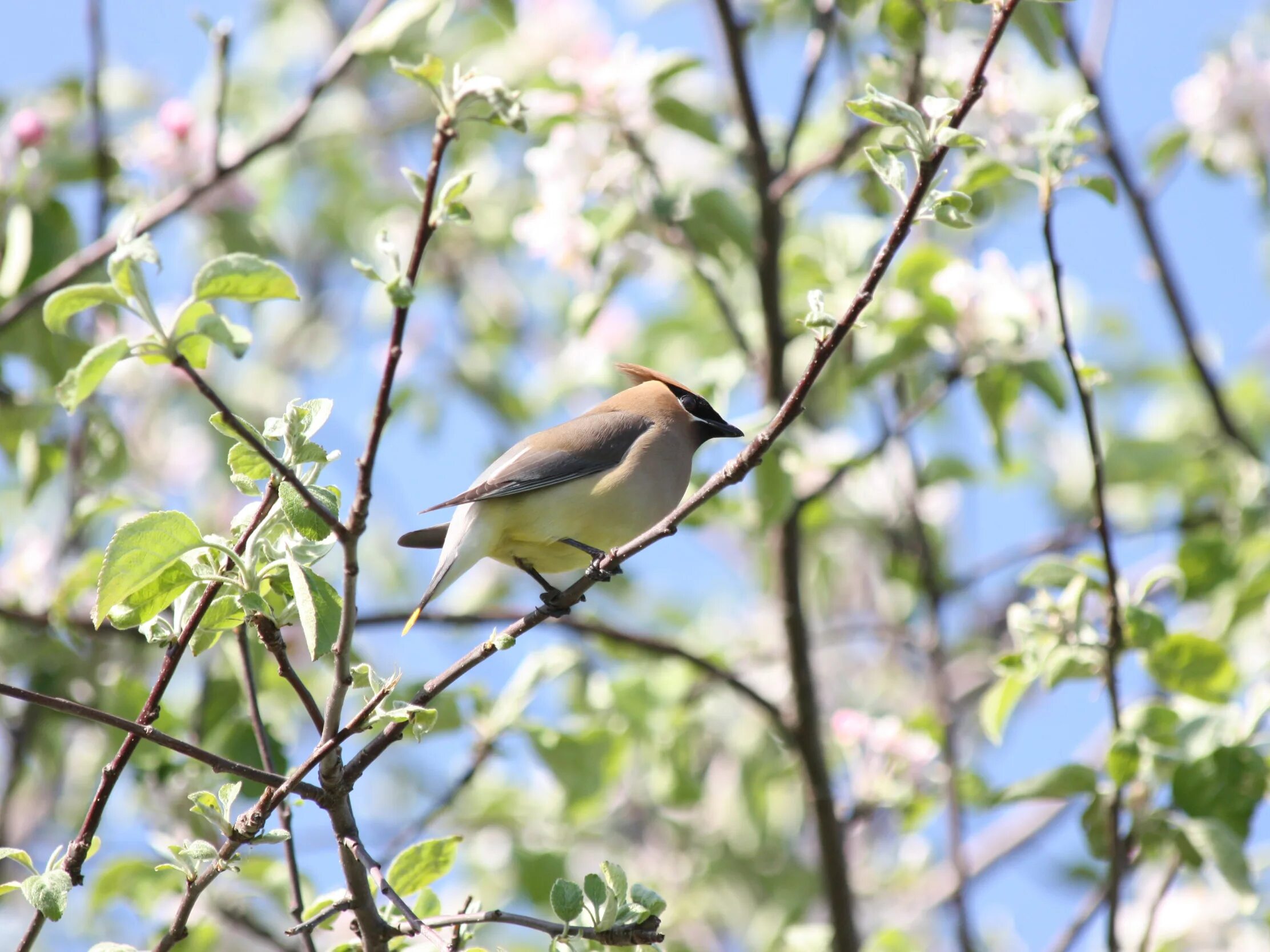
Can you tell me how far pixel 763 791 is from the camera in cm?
546

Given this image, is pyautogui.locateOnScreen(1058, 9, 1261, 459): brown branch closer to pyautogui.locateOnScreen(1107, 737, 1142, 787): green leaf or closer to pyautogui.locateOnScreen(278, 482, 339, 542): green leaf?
pyautogui.locateOnScreen(1107, 737, 1142, 787): green leaf

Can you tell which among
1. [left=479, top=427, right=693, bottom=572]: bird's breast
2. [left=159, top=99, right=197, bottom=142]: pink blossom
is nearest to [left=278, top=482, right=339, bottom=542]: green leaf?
[left=479, top=427, right=693, bottom=572]: bird's breast

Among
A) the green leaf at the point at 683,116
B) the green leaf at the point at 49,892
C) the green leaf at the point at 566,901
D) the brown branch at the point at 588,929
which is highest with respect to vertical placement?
the green leaf at the point at 683,116

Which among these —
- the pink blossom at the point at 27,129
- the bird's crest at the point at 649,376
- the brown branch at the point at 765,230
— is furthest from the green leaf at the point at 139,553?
the pink blossom at the point at 27,129

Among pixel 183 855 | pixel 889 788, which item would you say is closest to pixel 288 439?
pixel 183 855

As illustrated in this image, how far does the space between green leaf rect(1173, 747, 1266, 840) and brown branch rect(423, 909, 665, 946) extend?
1624 millimetres

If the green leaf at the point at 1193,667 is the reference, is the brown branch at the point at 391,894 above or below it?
below

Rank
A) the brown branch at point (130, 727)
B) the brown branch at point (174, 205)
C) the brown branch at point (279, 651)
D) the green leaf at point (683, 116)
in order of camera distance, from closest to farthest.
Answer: the brown branch at point (130, 727) < the brown branch at point (279, 651) < the brown branch at point (174, 205) < the green leaf at point (683, 116)

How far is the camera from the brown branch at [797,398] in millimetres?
2145

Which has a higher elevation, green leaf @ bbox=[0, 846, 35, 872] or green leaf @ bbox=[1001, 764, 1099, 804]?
green leaf @ bbox=[1001, 764, 1099, 804]

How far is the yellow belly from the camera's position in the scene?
12.1 ft

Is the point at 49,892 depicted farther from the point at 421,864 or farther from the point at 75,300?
the point at 75,300

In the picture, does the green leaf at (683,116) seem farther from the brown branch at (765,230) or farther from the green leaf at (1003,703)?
the green leaf at (1003,703)

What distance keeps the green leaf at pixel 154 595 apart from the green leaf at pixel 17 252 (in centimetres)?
212
